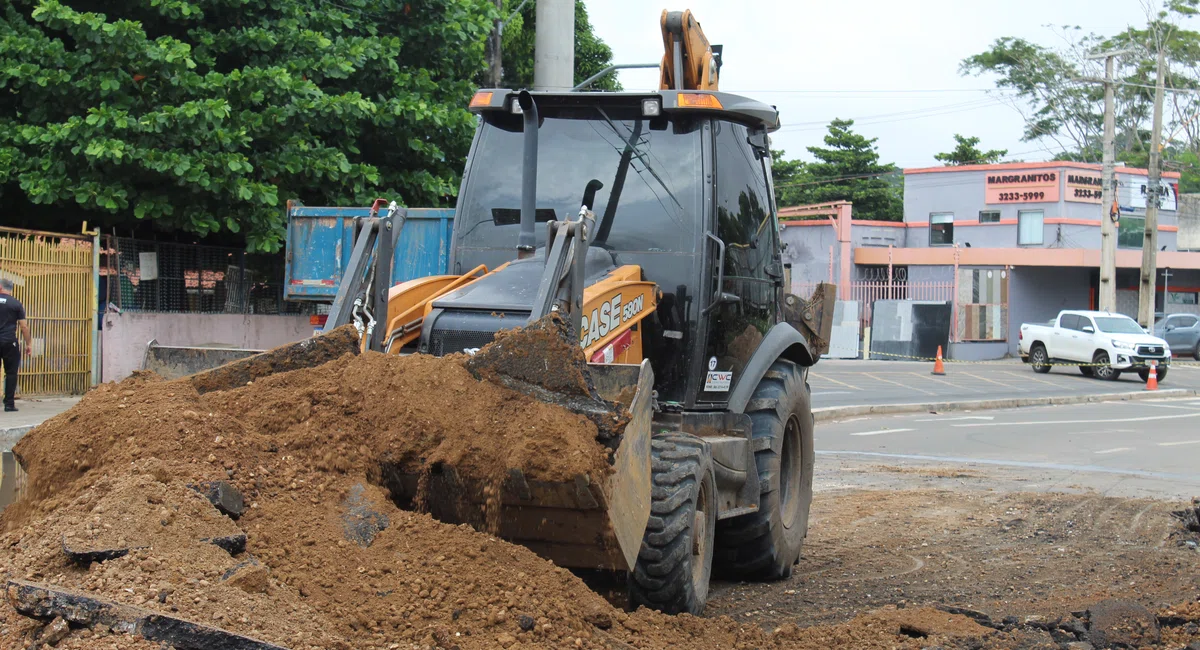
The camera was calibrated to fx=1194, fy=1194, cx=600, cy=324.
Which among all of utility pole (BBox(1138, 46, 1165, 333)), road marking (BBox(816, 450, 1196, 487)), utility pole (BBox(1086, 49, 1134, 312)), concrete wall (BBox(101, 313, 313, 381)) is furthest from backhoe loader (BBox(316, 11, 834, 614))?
utility pole (BBox(1138, 46, 1165, 333))

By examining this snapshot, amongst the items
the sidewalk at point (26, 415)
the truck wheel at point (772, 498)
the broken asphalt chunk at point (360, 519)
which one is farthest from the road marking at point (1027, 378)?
the broken asphalt chunk at point (360, 519)

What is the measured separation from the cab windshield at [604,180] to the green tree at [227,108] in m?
7.96

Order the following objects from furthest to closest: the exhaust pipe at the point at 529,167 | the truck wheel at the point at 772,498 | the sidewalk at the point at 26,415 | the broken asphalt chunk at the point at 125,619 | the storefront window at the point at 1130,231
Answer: the storefront window at the point at 1130,231 < the sidewalk at the point at 26,415 < the truck wheel at the point at 772,498 < the exhaust pipe at the point at 529,167 < the broken asphalt chunk at the point at 125,619

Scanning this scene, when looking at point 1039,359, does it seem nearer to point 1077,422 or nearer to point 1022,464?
point 1077,422

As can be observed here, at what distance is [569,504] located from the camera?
4.61m

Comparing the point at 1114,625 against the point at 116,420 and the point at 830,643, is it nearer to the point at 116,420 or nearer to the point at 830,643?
the point at 830,643

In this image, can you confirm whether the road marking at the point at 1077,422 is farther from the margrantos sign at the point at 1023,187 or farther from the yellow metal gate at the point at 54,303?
the margrantos sign at the point at 1023,187

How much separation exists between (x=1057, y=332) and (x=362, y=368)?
2926cm

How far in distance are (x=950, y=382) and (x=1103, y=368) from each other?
213 inches

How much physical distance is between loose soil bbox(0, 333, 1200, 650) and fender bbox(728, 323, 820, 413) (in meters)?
1.29

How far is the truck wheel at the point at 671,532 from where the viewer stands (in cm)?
529

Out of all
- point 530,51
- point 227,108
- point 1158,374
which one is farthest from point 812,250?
point 227,108

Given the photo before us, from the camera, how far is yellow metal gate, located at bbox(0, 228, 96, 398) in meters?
15.0

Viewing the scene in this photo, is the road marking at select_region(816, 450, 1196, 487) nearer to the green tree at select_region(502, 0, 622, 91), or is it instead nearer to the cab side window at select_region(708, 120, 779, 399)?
the cab side window at select_region(708, 120, 779, 399)
